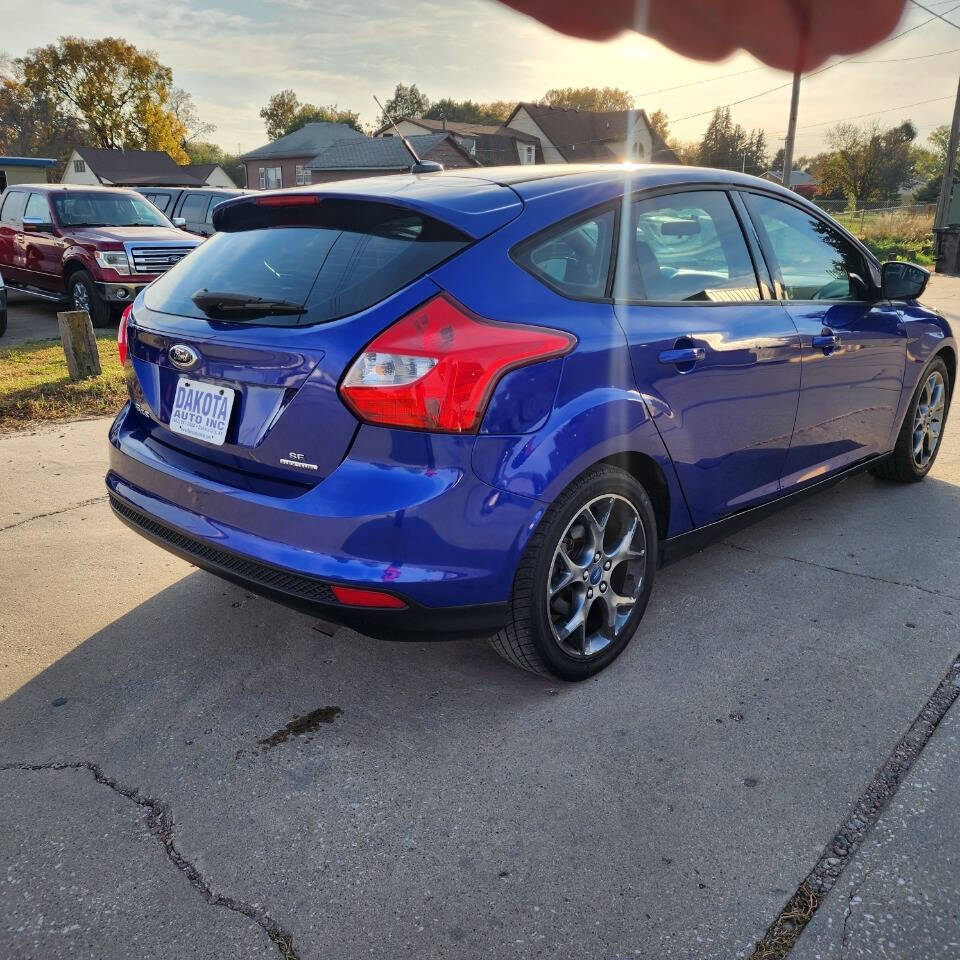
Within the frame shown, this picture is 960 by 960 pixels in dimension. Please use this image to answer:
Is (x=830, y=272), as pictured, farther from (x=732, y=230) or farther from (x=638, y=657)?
(x=638, y=657)

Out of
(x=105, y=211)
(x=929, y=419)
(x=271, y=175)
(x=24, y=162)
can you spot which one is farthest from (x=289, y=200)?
(x=271, y=175)

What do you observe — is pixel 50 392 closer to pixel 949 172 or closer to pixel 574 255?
pixel 574 255

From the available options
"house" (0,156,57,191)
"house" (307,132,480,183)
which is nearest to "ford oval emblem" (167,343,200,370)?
"house" (0,156,57,191)

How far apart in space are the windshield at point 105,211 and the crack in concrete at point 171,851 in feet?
36.4

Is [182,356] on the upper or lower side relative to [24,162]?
lower

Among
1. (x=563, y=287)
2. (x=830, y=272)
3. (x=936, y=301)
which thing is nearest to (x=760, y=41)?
(x=936, y=301)

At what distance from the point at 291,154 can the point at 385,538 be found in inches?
2830

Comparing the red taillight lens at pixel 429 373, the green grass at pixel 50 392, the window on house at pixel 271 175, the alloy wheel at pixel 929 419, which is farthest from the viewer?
the window on house at pixel 271 175

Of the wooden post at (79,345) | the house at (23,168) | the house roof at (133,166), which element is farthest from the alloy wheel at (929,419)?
the house roof at (133,166)

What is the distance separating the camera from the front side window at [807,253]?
145 inches

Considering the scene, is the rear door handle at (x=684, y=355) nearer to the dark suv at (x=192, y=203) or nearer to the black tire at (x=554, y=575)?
the black tire at (x=554, y=575)

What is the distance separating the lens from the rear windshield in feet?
8.04

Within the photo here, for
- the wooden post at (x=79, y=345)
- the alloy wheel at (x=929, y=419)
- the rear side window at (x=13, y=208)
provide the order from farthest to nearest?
the rear side window at (x=13, y=208), the wooden post at (x=79, y=345), the alloy wheel at (x=929, y=419)

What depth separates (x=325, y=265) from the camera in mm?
2592
